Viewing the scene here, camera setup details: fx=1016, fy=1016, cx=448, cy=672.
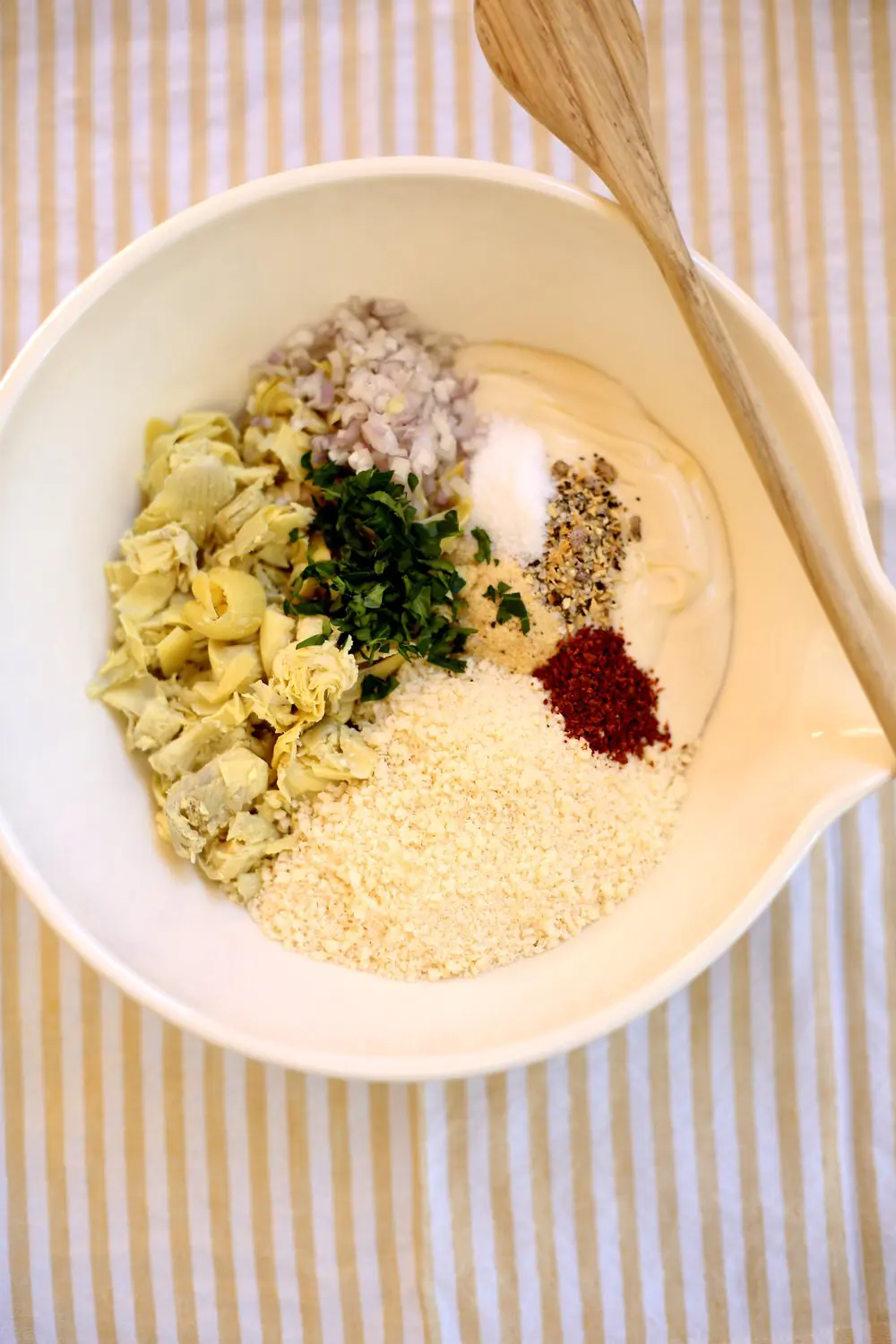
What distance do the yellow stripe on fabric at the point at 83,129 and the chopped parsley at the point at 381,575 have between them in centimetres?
48

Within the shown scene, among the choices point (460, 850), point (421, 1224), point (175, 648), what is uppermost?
point (175, 648)

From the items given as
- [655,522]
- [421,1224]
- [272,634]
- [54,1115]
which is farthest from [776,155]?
[54,1115]

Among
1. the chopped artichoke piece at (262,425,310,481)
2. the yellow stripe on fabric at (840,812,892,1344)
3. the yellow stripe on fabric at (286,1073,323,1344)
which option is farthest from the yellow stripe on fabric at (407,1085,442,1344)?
the chopped artichoke piece at (262,425,310,481)

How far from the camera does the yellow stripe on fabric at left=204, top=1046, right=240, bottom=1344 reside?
1.27 m

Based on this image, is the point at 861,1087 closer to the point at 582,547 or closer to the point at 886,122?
the point at 582,547

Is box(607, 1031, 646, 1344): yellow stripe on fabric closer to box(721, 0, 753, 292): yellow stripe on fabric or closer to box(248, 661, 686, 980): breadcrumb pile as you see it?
box(248, 661, 686, 980): breadcrumb pile

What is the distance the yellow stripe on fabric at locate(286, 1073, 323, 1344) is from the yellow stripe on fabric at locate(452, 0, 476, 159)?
121 centimetres

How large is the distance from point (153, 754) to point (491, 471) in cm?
49

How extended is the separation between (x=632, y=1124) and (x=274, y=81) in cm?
140

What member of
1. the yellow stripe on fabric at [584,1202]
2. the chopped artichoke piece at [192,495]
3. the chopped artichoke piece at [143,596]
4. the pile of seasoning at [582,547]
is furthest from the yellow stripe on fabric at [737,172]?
the yellow stripe on fabric at [584,1202]

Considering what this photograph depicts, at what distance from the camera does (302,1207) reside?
128cm

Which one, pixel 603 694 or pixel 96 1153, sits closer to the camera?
pixel 603 694

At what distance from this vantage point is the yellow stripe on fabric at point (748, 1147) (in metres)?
1.27

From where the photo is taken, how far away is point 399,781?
1102mm
